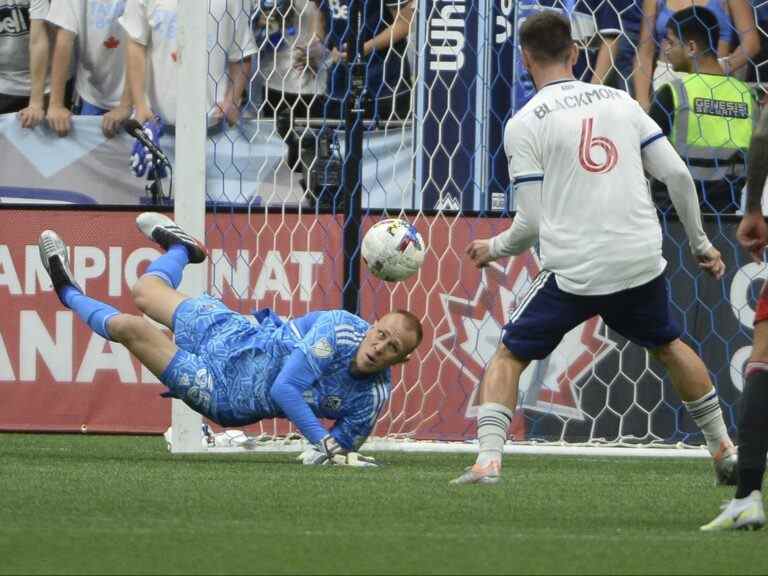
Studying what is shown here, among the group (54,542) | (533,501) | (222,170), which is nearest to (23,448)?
(222,170)

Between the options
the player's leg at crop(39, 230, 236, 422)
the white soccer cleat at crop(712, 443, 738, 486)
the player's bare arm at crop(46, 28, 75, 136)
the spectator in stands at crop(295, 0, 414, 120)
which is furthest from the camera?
the player's bare arm at crop(46, 28, 75, 136)

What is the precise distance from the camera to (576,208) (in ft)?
23.6

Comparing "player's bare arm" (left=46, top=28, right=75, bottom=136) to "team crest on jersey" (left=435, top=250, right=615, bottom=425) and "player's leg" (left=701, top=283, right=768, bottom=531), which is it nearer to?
"team crest on jersey" (left=435, top=250, right=615, bottom=425)

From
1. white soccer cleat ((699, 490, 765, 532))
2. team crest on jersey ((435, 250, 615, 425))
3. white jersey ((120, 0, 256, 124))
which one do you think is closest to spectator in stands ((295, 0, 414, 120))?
white jersey ((120, 0, 256, 124))

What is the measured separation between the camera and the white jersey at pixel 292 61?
1077 centimetres

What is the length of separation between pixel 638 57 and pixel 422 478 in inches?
142

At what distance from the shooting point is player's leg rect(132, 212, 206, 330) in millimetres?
8641

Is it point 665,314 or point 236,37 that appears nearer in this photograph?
point 665,314

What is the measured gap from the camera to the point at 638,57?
10.4 meters

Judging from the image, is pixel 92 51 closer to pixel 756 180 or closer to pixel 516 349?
pixel 516 349

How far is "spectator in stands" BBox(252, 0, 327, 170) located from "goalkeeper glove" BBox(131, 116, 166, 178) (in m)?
0.73

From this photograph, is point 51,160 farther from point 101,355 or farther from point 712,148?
point 712,148

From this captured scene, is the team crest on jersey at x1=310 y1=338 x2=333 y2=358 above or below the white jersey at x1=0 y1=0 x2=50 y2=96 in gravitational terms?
below

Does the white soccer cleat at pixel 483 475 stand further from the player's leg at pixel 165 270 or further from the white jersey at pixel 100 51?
the white jersey at pixel 100 51
